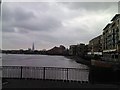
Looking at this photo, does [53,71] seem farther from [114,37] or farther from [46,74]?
[114,37]

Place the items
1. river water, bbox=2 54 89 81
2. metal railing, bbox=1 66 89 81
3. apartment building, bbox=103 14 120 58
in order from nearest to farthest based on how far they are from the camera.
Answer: metal railing, bbox=1 66 89 81
river water, bbox=2 54 89 81
apartment building, bbox=103 14 120 58

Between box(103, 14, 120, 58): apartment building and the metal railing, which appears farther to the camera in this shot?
box(103, 14, 120, 58): apartment building

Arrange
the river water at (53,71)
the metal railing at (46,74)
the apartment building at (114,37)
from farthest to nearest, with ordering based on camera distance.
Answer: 1. the apartment building at (114,37)
2. the river water at (53,71)
3. the metal railing at (46,74)

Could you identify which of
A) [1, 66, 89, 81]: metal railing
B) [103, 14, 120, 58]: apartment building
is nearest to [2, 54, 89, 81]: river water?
[1, 66, 89, 81]: metal railing

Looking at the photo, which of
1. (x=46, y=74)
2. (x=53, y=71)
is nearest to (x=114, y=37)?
(x=53, y=71)

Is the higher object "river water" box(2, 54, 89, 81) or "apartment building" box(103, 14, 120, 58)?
"apartment building" box(103, 14, 120, 58)

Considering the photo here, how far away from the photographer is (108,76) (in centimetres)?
1470

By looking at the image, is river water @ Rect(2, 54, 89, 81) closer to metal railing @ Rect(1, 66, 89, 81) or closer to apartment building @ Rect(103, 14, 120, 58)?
metal railing @ Rect(1, 66, 89, 81)

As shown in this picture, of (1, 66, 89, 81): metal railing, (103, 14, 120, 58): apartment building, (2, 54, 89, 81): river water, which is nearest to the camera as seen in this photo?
(1, 66, 89, 81): metal railing

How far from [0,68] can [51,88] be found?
8.08 meters

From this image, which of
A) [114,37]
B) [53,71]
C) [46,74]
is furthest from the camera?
[114,37]

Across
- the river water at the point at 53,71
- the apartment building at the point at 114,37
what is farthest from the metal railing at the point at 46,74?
the apartment building at the point at 114,37

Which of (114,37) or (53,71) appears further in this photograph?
(114,37)

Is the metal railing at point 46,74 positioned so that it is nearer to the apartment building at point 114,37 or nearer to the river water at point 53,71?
the river water at point 53,71
